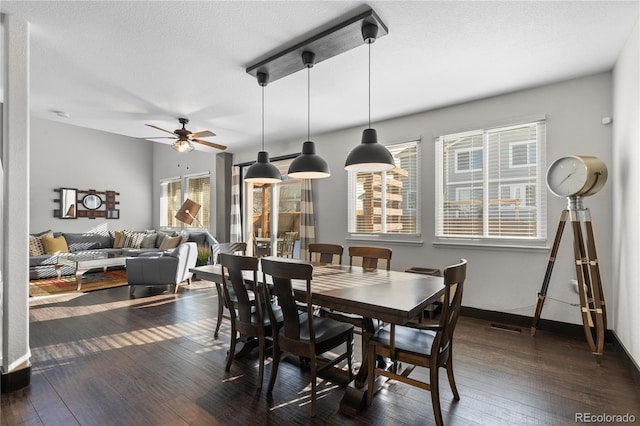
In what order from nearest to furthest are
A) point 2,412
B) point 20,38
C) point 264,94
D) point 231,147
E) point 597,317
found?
point 2,412 < point 20,38 < point 597,317 < point 264,94 < point 231,147

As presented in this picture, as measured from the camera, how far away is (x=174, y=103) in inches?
157

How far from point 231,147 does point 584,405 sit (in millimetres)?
6362

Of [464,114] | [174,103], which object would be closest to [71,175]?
[174,103]

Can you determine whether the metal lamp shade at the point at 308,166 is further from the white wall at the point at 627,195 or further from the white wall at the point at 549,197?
the white wall at the point at 627,195

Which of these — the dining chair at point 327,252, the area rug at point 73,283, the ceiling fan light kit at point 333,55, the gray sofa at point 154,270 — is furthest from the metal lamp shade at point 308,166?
the area rug at point 73,283

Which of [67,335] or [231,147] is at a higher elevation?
[231,147]

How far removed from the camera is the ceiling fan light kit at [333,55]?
91.7 inches

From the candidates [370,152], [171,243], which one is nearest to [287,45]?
[370,152]

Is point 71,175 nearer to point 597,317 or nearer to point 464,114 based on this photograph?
point 464,114

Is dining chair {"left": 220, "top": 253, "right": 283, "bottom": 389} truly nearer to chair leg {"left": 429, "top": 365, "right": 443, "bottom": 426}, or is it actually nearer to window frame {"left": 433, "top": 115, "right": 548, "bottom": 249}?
chair leg {"left": 429, "top": 365, "right": 443, "bottom": 426}

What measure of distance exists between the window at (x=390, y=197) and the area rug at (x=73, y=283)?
4562 millimetres

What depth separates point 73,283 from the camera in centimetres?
578

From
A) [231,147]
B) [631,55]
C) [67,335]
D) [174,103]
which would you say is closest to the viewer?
[631,55]

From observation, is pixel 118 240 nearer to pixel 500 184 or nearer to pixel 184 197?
pixel 184 197
